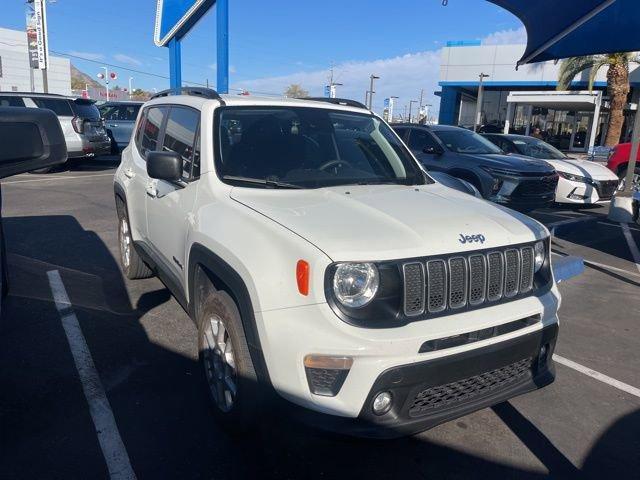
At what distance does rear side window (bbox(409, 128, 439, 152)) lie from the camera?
9789 millimetres

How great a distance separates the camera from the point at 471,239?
2633 millimetres

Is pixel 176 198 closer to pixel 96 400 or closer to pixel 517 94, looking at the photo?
pixel 96 400

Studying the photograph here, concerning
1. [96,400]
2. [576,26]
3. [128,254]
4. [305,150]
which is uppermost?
[576,26]

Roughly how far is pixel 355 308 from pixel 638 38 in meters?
7.08

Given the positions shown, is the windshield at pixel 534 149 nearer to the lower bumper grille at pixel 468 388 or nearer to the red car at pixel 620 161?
the red car at pixel 620 161

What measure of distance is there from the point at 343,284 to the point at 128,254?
12.0ft

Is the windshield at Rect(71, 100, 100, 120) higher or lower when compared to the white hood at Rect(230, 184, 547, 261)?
higher

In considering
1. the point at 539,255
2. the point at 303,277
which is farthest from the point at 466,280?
the point at 303,277

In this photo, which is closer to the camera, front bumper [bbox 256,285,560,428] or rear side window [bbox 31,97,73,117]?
front bumper [bbox 256,285,560,428]

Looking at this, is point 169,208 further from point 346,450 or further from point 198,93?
point 346,450

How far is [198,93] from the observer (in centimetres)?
396

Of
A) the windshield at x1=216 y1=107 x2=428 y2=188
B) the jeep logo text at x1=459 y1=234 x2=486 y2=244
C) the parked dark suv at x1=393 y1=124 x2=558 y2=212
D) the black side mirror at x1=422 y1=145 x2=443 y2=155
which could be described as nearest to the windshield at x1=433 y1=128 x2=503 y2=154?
the parked dark suv at x1=393 y1=124 x2=558 y2=212

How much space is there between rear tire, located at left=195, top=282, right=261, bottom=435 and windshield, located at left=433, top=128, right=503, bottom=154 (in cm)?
751

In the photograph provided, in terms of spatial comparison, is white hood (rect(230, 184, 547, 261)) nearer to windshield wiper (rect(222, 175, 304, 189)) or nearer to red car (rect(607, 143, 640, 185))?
windshield wiper (rect(222, 175, 304, 189))
